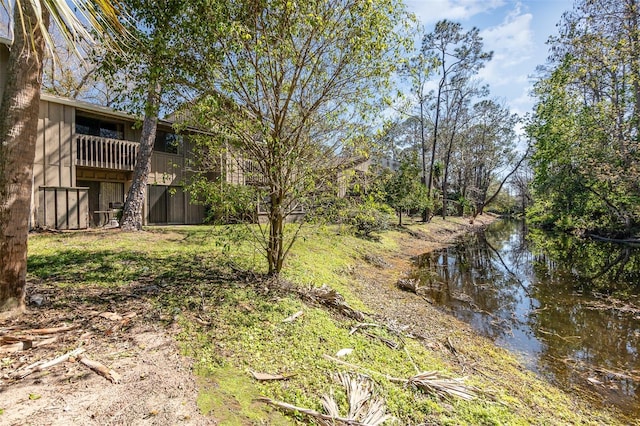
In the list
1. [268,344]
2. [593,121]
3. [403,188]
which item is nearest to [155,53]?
[268,344]

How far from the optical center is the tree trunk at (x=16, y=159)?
3467 mm

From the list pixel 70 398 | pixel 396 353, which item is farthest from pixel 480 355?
pixel 70 398

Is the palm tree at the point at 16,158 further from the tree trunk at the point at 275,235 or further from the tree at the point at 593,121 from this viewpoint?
the tree at the point at 593,121

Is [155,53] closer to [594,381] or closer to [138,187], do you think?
[138,187]

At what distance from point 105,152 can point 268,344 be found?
1275 cm

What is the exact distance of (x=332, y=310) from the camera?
5473mm

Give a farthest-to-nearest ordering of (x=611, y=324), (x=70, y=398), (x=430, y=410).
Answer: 1. (x=611, y=324)
2. (x=430, y=410)
3. (x=70, y=398)

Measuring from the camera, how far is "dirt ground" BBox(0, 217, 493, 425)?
2406mm

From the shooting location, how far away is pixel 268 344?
390 centimetres

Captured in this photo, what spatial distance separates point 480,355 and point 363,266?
564 cm

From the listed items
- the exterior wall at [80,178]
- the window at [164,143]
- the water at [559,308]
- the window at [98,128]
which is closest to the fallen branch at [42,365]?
the exterior wall at [80,178]

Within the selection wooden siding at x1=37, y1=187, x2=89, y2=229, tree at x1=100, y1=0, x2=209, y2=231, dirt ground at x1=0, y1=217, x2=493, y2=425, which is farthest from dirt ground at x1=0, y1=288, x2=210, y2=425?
wooden siding at x1=37, y1=187, x2=89, y2=229

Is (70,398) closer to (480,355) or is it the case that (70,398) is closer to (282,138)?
(282,138)

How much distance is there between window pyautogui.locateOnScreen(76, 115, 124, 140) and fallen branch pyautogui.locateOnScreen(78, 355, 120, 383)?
43.5 ft
